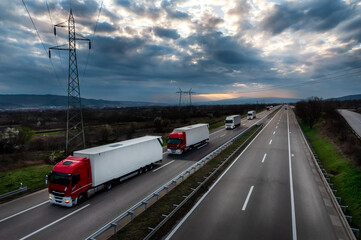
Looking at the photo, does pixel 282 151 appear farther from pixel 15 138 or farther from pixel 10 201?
pixel 15 138

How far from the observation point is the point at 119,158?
623 inches

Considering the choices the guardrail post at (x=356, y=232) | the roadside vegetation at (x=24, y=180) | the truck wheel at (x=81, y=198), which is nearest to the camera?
the guardrail post at (x=356, y=232)

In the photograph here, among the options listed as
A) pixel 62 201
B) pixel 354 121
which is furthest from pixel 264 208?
pixel 354 121

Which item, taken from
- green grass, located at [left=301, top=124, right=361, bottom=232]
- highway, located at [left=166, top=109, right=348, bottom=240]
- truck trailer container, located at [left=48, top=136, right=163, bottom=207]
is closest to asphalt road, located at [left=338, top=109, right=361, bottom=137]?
green grass, located at [left=301, top=124, right=361, bottom=232]

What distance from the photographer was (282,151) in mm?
25531

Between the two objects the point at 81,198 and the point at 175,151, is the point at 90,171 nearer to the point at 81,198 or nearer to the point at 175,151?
the point at 81,198

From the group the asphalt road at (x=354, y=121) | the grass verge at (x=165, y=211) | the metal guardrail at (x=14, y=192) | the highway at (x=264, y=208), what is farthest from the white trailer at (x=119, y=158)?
the asphalt road at (x=354, y=121)

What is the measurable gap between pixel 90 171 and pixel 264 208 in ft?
39.1

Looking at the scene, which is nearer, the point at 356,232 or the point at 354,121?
the point at 356,232

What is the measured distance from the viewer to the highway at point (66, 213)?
1007 centimetres

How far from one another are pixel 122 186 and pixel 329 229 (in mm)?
13844

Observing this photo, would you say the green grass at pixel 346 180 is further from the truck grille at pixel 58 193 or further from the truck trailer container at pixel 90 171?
the truck grille at pixel 58 193

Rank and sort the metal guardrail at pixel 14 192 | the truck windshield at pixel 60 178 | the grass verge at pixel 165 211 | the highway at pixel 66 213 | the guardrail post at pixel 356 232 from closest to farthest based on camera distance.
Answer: the guardrail post at pixel 356 232 < the grass verge at pixel 165 211 < the highway at pixel 66 213 < the truck windshield at pixel 60 178 < the metal guardrail at pixel 14 192

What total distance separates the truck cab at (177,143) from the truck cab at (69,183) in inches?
512
